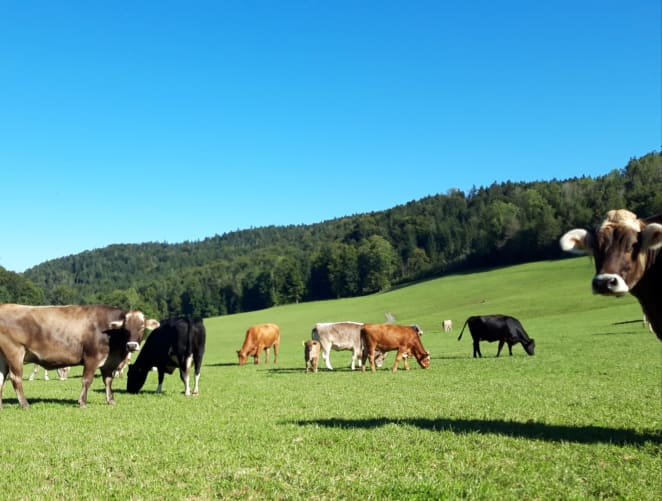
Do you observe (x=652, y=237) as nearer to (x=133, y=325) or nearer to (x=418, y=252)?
(x=133, y=325)

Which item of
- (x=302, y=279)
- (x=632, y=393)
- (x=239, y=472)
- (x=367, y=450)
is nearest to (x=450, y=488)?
(x=367, y=450)

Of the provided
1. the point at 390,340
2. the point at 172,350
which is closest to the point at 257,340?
the point at 390,340

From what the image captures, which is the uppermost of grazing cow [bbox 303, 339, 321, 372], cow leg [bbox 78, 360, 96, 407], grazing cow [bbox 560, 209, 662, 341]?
grazing cow [bbox 560, 209, 662, 341]

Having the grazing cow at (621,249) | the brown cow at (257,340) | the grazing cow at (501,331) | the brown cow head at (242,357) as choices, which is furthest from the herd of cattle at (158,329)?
the brown cow at (257,340)

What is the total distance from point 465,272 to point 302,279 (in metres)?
39.7

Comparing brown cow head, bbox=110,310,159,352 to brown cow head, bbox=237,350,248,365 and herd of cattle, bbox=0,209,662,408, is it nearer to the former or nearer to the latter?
herd of cattle, bbox=0,209,662,408

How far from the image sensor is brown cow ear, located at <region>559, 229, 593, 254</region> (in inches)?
292

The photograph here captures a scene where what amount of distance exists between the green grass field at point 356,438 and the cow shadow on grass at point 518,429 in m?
0.03

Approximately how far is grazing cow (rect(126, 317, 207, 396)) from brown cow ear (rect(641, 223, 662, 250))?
1217cm

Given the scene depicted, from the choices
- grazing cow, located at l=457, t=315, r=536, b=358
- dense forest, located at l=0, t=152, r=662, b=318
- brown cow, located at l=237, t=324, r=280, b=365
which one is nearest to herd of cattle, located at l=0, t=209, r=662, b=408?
grazing cow, located at l=457, t=315, r=536, b=358

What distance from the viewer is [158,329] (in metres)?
16.9

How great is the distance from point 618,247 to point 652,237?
1.31ft

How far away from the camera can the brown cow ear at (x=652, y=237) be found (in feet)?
23.0

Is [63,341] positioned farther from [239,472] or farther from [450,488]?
[450,488]
